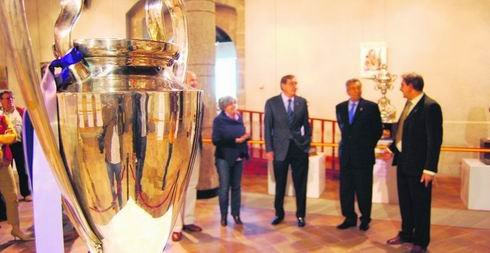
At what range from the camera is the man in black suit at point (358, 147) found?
3.71 metres

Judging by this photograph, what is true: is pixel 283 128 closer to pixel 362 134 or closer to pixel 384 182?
pixel 362 134

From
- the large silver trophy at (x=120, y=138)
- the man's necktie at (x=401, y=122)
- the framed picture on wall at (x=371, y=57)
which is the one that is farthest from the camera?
the framed picture on wall at (x=371, y=57)

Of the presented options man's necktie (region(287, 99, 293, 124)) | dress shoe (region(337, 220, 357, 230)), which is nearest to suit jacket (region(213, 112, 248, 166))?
man's necktie (region(287, 99, 293, 124))

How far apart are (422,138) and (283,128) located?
1170 mm

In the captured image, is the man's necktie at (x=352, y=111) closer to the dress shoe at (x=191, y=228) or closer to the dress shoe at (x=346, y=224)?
the dress shoe at (x=346, y=224)

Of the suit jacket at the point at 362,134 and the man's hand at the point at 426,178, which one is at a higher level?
the suit jacket at the point at 362,134

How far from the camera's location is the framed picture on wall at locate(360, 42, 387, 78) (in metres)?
6.77

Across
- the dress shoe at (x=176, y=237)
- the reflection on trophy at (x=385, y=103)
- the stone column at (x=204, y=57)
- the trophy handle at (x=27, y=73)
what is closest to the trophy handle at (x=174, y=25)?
the trophy handle at (x=27, y=73)

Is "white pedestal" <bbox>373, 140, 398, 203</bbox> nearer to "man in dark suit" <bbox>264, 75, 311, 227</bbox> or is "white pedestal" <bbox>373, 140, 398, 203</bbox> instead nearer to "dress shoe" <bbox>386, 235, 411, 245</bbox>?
"man in dark suit" <bbox>264, 75, 311, 227</bbox>

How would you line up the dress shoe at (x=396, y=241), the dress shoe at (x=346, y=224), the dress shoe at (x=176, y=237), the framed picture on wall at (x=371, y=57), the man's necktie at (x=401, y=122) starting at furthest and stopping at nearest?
the framed picture on wall at (x=371, y=57) → the dress shoe at (x=346, y=224) → the dress shoe at (x=176, y=237) → the dress shoe at (x=396, y=241) → the man's necktie at (x=401, y=122)

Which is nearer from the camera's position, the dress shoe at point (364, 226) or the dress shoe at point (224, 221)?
the dress shoe at point (364, 226)

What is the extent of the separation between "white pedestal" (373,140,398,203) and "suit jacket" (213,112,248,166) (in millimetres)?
1655

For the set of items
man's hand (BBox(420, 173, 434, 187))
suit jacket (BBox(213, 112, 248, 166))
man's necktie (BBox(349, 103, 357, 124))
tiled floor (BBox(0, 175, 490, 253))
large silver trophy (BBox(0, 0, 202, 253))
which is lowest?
tiled floor (BBox(0, 175, 490, 253))

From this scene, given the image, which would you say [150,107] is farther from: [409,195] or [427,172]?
[409,195]
